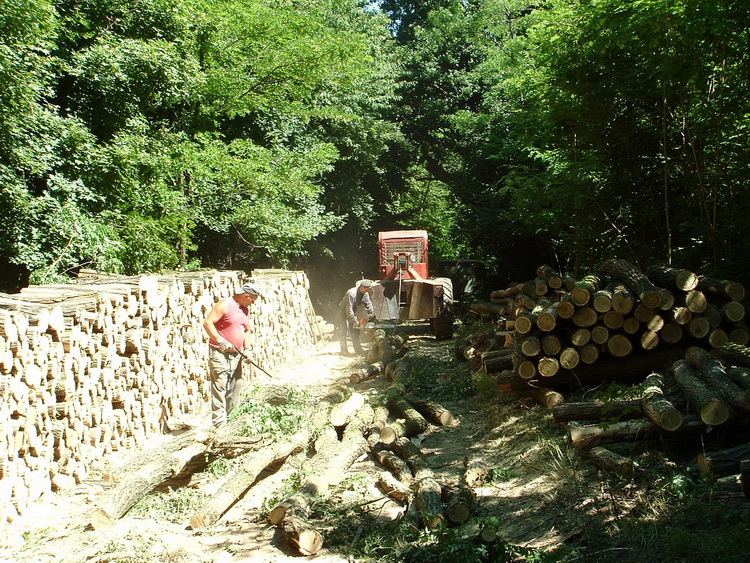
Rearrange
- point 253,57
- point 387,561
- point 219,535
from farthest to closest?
point 253,57 → point 219,535 → point 387,561

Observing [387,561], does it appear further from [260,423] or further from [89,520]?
[260,423]

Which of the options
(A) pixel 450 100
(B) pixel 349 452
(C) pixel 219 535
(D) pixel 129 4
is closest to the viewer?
(C) pixel 219 535

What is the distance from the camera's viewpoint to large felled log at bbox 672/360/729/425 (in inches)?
210

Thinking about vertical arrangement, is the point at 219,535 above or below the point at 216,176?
below

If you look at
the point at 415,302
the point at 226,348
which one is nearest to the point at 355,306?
the point at 415,302

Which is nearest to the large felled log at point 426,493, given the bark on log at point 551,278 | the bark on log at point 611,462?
the bark on log at point 611,462

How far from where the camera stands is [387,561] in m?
4.67

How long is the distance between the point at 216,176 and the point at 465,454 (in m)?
12.0

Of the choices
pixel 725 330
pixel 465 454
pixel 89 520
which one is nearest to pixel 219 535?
pixel 89 520

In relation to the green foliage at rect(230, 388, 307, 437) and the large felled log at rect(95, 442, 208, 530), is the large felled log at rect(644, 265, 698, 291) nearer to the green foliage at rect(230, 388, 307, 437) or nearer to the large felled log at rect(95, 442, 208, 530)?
the green foliage at rect(230, 388, 307, 437)

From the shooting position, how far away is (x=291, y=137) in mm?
23203

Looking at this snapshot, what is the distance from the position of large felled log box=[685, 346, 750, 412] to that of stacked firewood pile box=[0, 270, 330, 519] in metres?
5.88

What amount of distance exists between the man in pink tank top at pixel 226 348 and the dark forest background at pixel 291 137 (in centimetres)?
473

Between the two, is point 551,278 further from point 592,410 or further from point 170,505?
point 170,505
